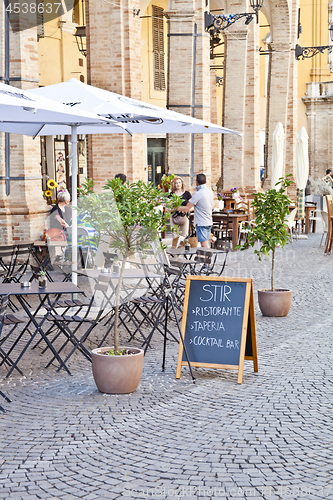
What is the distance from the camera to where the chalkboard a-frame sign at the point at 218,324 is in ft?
18.9

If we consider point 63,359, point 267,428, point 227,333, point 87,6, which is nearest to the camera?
point 267,428

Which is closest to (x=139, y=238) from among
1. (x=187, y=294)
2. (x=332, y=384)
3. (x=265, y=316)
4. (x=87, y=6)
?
(x=187, y=294)

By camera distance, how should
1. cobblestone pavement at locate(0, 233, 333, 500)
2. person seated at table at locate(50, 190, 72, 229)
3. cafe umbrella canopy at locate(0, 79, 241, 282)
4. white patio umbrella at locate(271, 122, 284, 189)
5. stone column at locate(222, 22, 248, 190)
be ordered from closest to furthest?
cobblestone pavement at locate(0, 233, 333, 500) → cafe umbrella canopy at locate(0, 79, 241, 282) → person seated at table at locate(50, 190, 72, 229) → white patio umbrella at locate(271, 122, 284, 189) → stone column at locate(222, 22, 248, 190)

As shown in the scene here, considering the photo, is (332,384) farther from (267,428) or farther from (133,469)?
(133,469)

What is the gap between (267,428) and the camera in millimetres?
4582

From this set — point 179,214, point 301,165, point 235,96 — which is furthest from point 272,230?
point 235,96

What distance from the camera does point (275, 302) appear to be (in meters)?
8.18

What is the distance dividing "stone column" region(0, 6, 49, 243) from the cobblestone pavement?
4.98m

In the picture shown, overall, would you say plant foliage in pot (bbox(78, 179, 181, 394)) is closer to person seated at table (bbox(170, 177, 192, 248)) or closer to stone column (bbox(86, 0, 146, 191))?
person seated at table (bbox(170, 177, 192, 248))

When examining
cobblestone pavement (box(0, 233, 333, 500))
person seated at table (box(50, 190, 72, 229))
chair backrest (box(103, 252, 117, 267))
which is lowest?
cobblestone pavement (box(0, 233, 333, 500))

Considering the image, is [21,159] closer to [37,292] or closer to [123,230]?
[37,292]

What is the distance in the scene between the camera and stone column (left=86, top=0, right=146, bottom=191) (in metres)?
12.5

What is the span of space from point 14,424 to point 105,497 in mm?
1316

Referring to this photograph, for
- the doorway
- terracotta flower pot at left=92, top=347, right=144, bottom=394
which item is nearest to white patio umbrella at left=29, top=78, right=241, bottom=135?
terracotta flower pot at left=92, top=347, right=144, bottom=394
